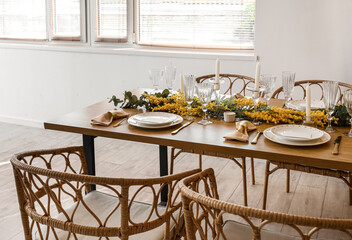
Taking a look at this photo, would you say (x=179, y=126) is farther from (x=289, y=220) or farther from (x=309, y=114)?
(x=289, y=220)

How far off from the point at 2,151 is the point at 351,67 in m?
2.94

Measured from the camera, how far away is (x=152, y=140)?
1.90 m

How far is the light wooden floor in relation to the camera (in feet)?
8.62

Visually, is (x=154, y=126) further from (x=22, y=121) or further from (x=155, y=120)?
(x=22, y=121)

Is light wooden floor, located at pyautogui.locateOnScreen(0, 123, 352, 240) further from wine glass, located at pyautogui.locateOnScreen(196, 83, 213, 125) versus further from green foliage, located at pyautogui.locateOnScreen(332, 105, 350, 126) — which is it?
wine glass, located at pyautogui.locateOnScreen(196, 83, 213, 125)

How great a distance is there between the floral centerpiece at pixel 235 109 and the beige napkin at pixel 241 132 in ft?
0.42

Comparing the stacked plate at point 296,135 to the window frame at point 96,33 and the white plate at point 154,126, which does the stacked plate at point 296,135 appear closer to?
the white plate at point 154,126

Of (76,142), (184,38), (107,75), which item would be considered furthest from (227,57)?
(76,142)

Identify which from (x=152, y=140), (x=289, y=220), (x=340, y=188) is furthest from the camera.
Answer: (x=340, y=188)

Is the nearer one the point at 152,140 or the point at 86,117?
the point at 152,140

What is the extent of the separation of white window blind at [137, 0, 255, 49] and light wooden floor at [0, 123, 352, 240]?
0.99m

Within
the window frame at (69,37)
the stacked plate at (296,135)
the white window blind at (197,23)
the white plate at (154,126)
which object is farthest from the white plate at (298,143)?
the window frame at (69,37)

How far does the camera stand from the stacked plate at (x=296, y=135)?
5.76 feet

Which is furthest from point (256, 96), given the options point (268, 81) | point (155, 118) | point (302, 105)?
point (155, 118)
